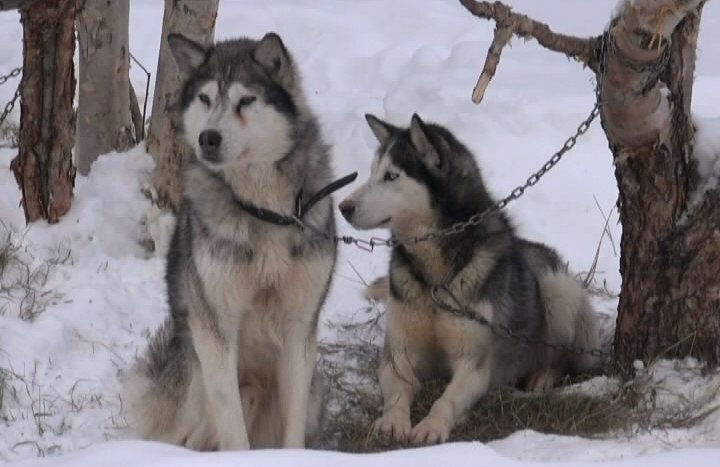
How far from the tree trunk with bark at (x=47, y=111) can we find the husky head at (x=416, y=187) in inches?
77.5

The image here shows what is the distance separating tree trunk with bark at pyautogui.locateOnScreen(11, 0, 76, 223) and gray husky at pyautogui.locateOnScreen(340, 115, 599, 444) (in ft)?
6.14

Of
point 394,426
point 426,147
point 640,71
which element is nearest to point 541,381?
point 394,426

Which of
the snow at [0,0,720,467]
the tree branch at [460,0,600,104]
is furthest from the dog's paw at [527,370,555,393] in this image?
the tree branch at [460,0,600,104]

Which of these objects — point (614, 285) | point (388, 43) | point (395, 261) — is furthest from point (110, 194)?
point (388, 43)

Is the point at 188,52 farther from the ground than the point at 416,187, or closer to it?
farther from the ground

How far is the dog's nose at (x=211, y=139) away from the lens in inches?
168

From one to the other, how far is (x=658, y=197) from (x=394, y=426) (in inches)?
53.3

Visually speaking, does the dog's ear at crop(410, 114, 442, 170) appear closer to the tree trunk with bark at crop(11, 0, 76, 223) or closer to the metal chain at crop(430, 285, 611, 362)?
the metal chain at crop(430, 285, 611, 362)

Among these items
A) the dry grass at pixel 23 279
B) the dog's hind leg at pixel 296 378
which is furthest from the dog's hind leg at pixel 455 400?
the dry grass at pixel 23 279

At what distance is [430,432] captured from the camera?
15.9 ft

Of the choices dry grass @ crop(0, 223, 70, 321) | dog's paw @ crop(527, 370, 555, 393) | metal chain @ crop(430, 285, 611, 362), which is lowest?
dog's paw @ crop(527, 370, 555, 393)

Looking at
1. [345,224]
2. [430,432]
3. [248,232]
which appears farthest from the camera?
[345,224]

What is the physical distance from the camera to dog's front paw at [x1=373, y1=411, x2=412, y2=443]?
4.89 m

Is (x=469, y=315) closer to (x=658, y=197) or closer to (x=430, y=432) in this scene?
(x=430, y=432)
